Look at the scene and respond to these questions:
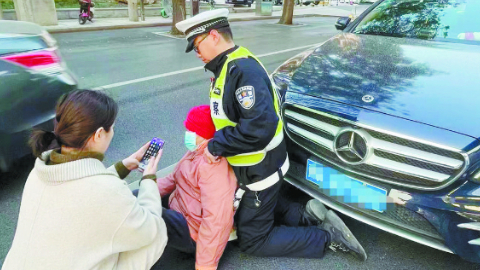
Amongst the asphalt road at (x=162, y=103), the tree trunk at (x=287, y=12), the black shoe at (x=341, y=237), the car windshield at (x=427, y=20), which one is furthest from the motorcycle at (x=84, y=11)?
the black shoe at (x=341, y=237)

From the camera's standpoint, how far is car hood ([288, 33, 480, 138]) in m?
2.00

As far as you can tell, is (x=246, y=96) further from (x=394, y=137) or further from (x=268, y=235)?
(x=268, y=235)

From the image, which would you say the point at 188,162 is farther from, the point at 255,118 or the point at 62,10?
the point at 62,10

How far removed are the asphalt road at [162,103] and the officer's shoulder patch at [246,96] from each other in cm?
64

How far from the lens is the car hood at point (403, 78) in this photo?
2.00 m

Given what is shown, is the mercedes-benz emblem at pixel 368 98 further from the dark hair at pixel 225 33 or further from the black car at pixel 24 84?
the black car at pixel 24 84

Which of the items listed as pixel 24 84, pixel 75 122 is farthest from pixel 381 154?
pixel 24 84

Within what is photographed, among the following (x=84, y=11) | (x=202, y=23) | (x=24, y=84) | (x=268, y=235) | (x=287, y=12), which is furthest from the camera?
(x=287, y=12)

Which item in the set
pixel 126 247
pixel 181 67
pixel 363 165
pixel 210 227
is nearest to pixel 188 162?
pixel 210 227

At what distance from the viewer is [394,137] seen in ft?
6.44

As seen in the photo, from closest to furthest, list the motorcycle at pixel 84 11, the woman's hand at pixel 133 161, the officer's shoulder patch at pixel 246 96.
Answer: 1. the officer's shoulder patch at pixel 246 96
2. the woman's hand at pixel 133 161
3. the motorcycle at pixel 84 11

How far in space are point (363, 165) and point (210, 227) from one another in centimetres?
93

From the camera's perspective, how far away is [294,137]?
2.47 metres

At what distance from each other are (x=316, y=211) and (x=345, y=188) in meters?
0.38
